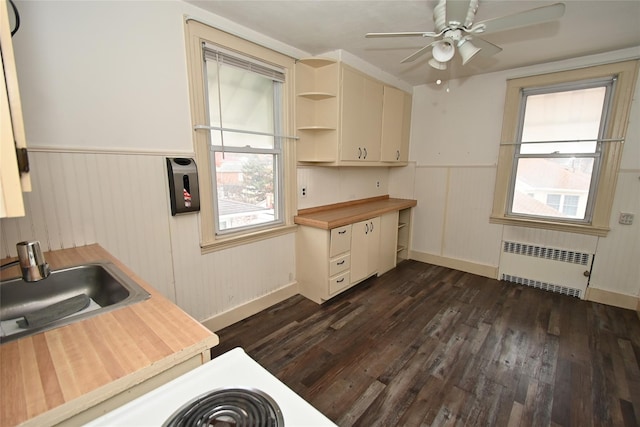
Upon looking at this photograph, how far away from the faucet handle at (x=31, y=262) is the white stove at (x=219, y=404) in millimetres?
687

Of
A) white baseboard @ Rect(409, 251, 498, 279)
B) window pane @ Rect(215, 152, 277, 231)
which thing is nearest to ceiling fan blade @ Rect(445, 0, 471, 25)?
window pane @ Rect(215, 152, 277, 231)

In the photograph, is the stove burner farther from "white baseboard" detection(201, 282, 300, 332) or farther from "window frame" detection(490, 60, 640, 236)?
"window frame" detection(490, 60, 640, 236)

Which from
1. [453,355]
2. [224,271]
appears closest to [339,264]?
[224,271]

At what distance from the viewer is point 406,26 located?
7.47 feet

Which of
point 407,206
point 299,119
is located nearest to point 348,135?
point 299,119

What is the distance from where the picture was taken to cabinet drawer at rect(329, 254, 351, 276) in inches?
112

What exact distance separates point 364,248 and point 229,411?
105 inches

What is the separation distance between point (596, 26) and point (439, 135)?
1767mm

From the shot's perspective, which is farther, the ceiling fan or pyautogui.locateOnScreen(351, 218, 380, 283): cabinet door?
pyautogui.locateOnScreen(351, 218, 380, 283): cabinet door

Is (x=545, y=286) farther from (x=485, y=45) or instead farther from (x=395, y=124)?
(x=485, y=45)

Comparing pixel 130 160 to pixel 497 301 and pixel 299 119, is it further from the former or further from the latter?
pixel 497 301

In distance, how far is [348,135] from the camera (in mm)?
2988

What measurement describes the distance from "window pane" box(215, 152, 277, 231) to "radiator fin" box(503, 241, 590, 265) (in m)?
2.94

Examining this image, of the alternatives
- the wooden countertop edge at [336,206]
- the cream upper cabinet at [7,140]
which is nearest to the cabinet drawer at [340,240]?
the wooden countertop edge at [336,206]
